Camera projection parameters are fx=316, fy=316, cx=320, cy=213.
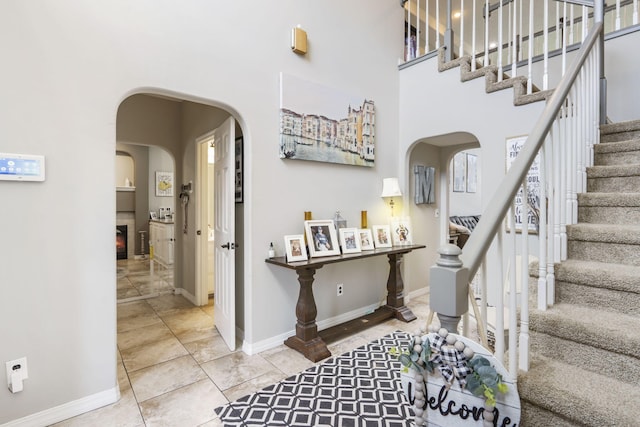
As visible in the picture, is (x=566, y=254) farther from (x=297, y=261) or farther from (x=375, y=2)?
(x=375, y=2)

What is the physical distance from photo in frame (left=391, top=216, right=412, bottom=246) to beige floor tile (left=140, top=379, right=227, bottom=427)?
237cm

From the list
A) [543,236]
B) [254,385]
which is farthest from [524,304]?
[254,385]

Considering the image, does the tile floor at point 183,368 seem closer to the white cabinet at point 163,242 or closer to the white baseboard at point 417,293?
the white baseboard at point 417,293

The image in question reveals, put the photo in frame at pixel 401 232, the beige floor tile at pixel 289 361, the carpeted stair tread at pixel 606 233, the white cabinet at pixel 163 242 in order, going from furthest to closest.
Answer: the white cabinet at pixel 163 242 → the photo in frame at pixel 401 232 → the beige floor tile at pixel 289 361 → the carpeted stair tread at pixel 606 233

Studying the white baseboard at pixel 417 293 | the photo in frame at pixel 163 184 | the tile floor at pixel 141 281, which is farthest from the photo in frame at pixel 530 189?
the photo in frame at pixel 163 184

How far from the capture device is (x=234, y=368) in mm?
2529

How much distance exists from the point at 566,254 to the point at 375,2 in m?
3.41

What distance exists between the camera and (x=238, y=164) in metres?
3.05

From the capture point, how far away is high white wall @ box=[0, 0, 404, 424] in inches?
71.9

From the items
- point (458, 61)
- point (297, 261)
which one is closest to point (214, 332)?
point (297, 261)

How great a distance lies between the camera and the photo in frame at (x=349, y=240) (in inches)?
125

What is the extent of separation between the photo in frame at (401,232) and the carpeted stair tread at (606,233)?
197cm

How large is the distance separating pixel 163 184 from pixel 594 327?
8.17m

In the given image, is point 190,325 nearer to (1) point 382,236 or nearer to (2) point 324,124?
(1) point 382,236
